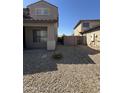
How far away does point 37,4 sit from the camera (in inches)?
643

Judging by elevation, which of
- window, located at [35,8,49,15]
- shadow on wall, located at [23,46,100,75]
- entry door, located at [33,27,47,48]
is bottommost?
shadow on wall, located at [23,46,100,75]

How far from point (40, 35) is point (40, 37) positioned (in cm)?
17

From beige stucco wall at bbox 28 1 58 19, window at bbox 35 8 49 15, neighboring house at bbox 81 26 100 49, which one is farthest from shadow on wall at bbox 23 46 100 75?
window at bbox 35 8 49 15

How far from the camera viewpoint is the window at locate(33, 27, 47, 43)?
11.3 m

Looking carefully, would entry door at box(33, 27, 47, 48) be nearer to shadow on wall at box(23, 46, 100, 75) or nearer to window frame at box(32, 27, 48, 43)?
window frame at box(32, 27, 48, 43)

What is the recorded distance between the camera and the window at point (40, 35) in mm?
11273

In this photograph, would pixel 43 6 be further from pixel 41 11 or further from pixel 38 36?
pixel 38 36

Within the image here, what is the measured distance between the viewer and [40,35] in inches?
446

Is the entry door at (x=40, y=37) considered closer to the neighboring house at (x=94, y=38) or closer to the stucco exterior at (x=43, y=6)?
the neighboring house at (x=94, y=38)

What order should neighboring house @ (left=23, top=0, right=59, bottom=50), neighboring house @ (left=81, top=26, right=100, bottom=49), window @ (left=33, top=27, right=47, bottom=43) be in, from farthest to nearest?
1. neighboring house @ (left=81, top=26, right=100, bottom=49)
2. window @ (left=33, top=27, right=47, bottom=43)
3. neighboring house @ (left=23, top=0, right=59, bottom=50)

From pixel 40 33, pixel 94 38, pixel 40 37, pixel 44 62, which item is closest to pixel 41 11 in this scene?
pixel 40 33

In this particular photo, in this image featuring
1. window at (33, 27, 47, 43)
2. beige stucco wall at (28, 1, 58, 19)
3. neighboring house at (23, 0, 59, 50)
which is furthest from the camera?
beige stucco wall at (28, 1, 58, 19)
